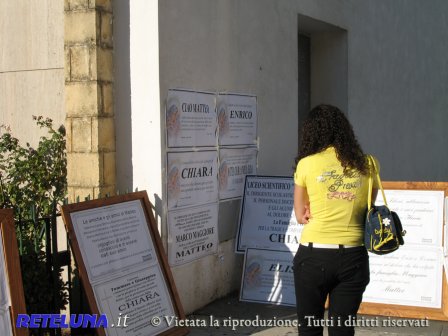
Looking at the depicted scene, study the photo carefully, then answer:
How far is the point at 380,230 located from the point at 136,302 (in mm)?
2018

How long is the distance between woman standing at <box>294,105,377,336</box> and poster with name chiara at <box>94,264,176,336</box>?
1421mm

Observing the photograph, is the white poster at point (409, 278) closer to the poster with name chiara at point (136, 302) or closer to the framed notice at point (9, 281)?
the poster with name chiara at point (136, 302)

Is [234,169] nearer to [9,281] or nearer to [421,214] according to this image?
[421,214]

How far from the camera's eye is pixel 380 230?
3908 millimetres

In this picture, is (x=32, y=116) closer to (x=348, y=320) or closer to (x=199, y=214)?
(x=199, y=214)

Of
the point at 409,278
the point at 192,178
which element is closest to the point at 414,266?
the point at 409,278

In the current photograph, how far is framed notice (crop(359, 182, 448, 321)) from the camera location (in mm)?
5797

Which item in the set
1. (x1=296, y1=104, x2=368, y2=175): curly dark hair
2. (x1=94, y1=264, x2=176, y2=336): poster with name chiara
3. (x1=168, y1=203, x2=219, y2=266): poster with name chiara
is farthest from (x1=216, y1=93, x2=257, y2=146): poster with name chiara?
(x1=296, y1=104, x2=368, y2=175): curly dark hair

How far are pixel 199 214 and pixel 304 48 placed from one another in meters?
4.42

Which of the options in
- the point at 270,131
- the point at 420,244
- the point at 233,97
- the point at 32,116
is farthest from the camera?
the point at 270,131

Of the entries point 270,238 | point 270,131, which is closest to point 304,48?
point 270,131

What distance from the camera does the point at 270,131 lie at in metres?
7.48

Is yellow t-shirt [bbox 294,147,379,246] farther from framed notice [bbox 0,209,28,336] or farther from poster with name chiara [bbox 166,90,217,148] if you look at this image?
poster with name chiara [bbox 166,90,217,148]

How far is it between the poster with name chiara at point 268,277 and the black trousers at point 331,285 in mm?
2242
